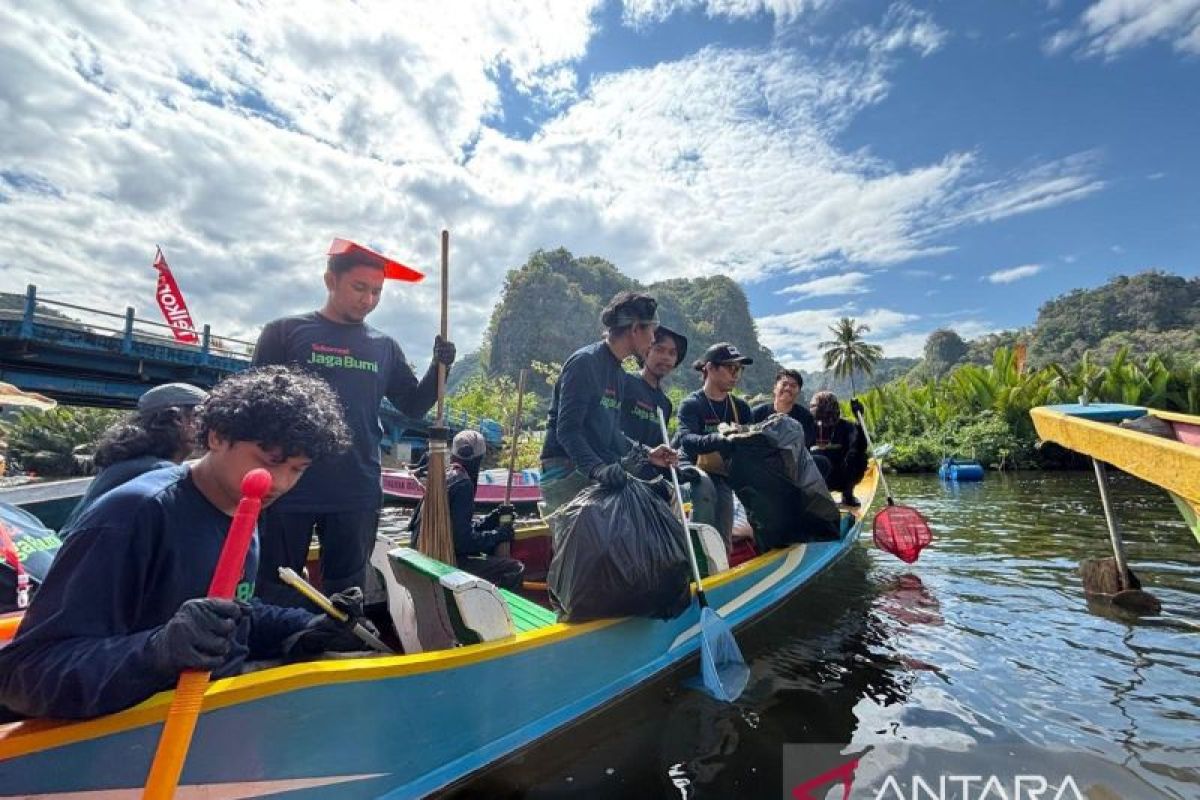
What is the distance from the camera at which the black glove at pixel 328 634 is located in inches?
72.6

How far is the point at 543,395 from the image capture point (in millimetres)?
67000

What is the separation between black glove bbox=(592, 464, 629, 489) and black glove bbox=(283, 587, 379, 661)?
4.07ft

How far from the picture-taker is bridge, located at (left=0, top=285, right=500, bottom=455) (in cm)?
1465

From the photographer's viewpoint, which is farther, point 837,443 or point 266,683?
point 837,443

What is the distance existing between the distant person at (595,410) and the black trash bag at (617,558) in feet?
0.97

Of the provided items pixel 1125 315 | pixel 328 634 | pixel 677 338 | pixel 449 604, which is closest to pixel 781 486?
pixel 677 338

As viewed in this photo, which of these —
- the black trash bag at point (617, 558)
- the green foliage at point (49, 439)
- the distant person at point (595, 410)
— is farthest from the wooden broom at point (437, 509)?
the green foliage at point (49, 439)

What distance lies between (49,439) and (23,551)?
37020 mm

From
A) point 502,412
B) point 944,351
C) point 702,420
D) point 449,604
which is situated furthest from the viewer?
point 944,351

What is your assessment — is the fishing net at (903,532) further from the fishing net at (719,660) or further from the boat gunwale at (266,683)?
the boat gunwale at (266,683)

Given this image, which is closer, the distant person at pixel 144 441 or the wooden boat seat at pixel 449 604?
the wooden boat seat at pixel 449 604

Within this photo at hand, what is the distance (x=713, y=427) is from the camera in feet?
15.5

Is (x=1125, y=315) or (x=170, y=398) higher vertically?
(x=1125, y=315)

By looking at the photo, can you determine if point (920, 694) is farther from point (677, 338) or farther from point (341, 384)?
point (341, 384)
